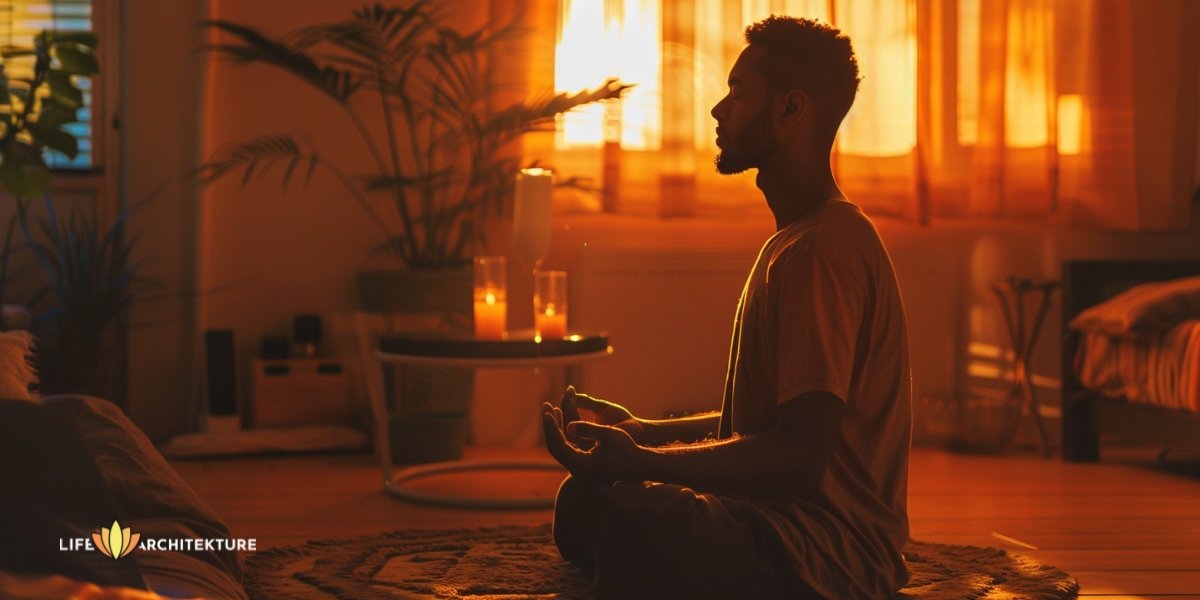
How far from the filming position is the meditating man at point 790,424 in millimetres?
1785

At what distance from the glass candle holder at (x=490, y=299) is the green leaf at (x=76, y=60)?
5.00 ft

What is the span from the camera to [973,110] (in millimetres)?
4742

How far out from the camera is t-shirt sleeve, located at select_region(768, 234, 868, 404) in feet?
5.76

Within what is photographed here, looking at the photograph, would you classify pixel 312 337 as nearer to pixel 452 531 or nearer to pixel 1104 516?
pixel 452 531

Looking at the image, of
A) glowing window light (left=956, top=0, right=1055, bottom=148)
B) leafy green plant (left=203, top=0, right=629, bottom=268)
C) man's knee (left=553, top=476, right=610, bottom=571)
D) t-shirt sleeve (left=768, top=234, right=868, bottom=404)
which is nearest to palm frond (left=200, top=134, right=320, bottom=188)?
leafy green plant (left=203, top=0, right=629, bottom=268)

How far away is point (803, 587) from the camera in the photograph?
184 centimetres

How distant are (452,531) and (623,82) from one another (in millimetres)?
2079

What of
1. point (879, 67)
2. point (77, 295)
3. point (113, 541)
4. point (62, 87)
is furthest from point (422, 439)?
point (113, 541)

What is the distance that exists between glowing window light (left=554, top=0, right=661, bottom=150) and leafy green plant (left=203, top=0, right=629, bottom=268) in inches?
5.2

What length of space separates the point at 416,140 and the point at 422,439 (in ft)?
3.48

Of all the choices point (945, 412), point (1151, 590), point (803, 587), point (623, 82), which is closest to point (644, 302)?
point (623, 82)

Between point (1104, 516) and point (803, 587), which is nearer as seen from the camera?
point (803, 587)

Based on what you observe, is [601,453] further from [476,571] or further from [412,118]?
[412,118]

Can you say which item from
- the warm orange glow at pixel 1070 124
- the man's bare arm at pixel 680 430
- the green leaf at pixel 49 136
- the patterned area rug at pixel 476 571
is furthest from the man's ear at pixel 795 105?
the warm orange glow at pixel 1070 124
